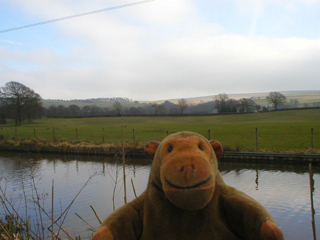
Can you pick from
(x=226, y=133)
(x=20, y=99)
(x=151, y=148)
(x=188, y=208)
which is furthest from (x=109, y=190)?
(x=20, y=99)

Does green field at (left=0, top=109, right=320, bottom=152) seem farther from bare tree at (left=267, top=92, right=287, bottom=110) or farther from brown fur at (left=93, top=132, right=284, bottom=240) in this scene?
bare tree at (left=267, top=92, right=287, bottom=110)

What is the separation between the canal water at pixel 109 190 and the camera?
757cm

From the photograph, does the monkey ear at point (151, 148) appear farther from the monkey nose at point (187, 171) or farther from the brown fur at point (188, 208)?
the monkey nose at point (187, 171)

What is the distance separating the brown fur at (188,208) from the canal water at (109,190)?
308 centimetres

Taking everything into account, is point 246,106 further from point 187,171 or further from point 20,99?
point 187,171

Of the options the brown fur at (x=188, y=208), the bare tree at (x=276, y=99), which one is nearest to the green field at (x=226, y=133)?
the brown fur at (x=188, y=208)

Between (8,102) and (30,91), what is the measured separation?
4028mm

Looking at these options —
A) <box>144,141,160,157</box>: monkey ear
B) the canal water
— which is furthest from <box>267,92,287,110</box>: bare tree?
Answer: <box>144,141,160,157</box>: monkey ear

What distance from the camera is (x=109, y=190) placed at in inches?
429

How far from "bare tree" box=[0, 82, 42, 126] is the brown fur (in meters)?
51.3

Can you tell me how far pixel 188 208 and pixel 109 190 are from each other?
31.8 ft

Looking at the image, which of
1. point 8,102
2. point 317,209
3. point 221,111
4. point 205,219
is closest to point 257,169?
point 317,209

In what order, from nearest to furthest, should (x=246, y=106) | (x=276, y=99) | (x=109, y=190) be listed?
(x=109, y=190)
(x=246, y=106)
(x=276, y=99)

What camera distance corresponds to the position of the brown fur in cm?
166
